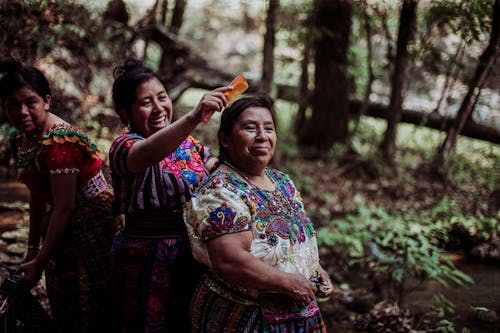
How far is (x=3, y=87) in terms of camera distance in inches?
89.8

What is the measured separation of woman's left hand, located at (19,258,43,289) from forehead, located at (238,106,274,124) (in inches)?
54.8

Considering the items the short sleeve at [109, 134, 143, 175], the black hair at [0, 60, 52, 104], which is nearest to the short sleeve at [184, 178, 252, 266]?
the short sleeve at [109, 134, 143, 175]

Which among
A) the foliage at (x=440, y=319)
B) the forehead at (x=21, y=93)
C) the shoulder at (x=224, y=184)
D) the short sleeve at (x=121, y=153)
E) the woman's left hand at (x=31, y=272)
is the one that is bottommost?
the foliage at (x=440, y=319)

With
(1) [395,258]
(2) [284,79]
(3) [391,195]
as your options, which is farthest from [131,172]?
(2) [284,79]

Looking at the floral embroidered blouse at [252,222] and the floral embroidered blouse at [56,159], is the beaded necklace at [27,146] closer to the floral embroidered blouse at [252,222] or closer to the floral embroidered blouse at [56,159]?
the floral embroidered blouse at [56,159]

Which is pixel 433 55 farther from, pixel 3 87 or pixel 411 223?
pixel 3 87

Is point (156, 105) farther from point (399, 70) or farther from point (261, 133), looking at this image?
point (399, 70)

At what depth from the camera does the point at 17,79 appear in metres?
2.26

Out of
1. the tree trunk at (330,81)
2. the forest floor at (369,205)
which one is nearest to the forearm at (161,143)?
the forest floor at (369,205)

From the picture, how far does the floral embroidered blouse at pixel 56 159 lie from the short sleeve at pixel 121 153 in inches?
14.4

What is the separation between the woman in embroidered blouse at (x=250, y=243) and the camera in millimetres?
1771

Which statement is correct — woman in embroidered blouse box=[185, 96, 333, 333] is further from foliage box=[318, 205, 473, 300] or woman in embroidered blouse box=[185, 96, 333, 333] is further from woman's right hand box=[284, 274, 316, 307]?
foliage box=[318, 205, 473, 300]

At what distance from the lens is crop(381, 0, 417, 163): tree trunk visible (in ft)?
18.8

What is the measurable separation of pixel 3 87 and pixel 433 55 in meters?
4.94
